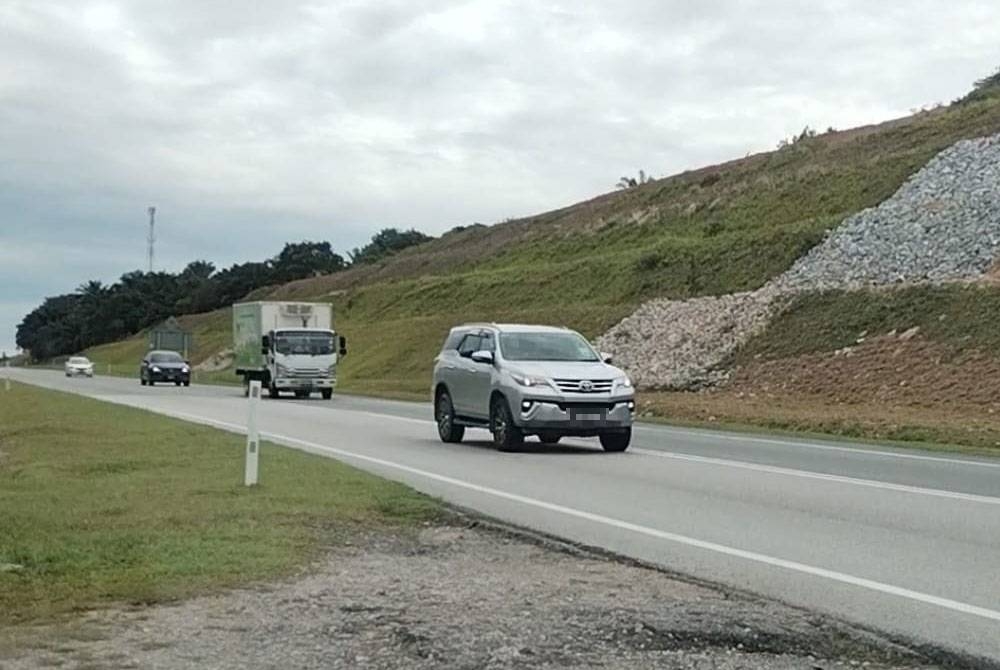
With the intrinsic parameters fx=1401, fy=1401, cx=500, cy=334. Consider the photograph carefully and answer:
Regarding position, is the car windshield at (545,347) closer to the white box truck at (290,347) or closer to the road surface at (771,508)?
the road surface at (771,508)

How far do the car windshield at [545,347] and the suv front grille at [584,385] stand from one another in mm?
1006

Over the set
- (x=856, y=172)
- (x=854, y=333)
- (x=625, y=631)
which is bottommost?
(x=625, y=631)

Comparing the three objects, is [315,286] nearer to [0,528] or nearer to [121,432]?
[121,432]

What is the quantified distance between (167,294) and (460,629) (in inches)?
5098

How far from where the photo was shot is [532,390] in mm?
19844

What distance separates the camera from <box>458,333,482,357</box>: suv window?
22.2m

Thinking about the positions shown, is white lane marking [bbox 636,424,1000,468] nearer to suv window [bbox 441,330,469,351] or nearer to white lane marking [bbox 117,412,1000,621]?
suv window [bbox 441,330,469,351]

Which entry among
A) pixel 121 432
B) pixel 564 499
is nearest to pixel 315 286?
pixel 121 432

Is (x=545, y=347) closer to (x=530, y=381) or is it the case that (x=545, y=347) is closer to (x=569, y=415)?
(x=530, y=381)

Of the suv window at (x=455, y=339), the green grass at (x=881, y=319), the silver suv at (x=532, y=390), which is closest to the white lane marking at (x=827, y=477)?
the silver suv at (x=532, y=390)

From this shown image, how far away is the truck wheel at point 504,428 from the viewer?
20188 millimetres

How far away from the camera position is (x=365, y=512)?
12711 mm

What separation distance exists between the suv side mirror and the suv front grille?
4.75 feet

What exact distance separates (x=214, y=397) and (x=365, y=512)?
30451 millimetres
